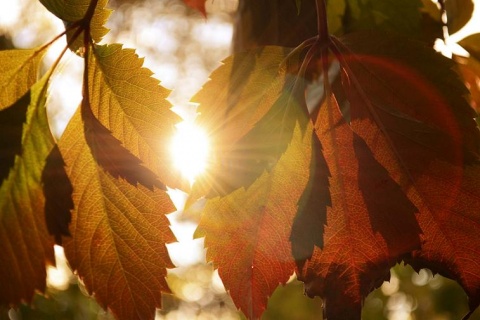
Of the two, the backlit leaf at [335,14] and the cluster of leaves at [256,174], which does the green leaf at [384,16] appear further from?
the cluster of leaves at [256,174]

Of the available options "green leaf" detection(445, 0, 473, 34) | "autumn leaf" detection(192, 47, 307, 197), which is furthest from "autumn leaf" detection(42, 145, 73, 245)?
"green leaf" detection(445, 0, 473, 34)

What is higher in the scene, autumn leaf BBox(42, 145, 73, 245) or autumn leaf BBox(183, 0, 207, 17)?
autumn leaf BBox(183, 0, 207, 17)

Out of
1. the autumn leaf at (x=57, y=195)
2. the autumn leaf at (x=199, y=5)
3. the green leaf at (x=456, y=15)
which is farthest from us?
the green leaf at (x=456, y=15)

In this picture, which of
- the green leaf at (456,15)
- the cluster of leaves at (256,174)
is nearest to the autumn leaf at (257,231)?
the cluster of leaves at (256,174)

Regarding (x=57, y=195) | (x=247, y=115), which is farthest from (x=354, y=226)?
(x=57, y=195)

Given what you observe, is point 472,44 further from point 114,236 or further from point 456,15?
point 114,236

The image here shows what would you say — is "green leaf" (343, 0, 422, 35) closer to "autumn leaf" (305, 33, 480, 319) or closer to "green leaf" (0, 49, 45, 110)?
"autumn leaf" (305, 33, 480, 319)

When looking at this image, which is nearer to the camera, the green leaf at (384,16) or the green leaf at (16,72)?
the green leaf at (16,72)

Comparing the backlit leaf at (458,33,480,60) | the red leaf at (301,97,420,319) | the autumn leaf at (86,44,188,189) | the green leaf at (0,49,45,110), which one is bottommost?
the red leaf at (301,97,420,319)
